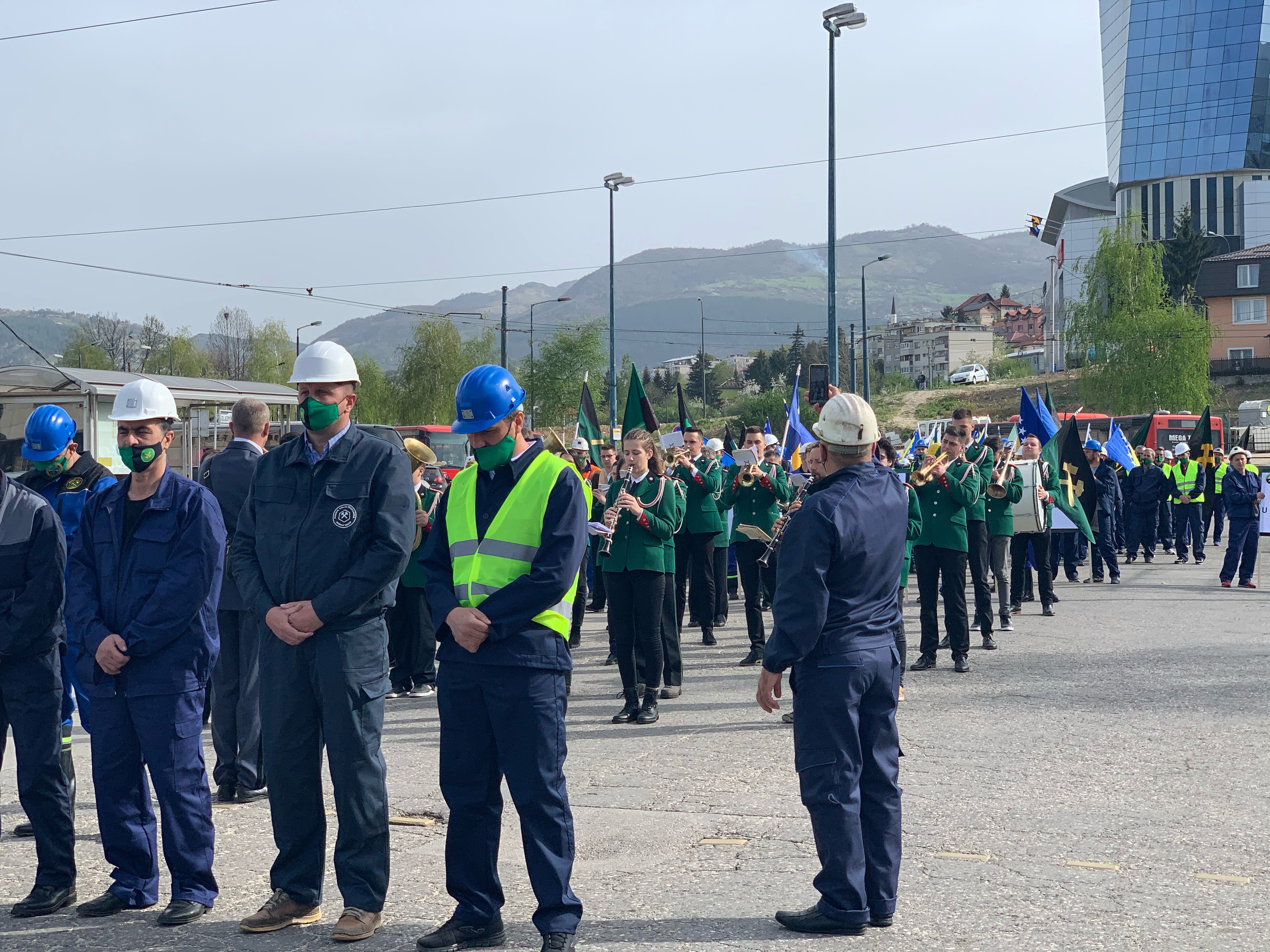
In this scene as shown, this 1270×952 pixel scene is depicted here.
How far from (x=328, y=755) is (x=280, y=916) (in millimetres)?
641

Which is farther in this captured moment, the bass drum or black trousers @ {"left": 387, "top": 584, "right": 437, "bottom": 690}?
the bass drum

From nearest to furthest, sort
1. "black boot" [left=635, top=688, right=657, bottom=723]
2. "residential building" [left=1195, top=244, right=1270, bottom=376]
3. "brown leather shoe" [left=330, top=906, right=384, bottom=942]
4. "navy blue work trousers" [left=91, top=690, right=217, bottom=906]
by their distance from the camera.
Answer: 1. "brown leather shoe" [left=330, top=906, right=384, bottom=942]
2. "navy blue work trousers" [left=91, top=690, right=217, bottom=906]
3. "black boot" [left=635, top=688, right=657, bottom=723]
4. "residential building" [left=1195, top=244, right=1270, bottom=376]

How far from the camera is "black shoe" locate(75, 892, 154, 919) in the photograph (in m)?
4.93

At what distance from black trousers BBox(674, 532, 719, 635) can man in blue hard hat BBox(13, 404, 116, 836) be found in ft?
22.2

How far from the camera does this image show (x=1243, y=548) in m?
17.7

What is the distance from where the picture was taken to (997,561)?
12695mm

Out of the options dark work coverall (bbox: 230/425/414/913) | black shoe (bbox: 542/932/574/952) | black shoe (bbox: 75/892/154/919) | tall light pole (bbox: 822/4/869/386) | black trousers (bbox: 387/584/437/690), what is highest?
tall light pole (bbox: 822/4/869/386)

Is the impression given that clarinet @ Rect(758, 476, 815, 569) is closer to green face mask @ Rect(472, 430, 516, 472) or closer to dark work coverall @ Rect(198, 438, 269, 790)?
green face mask @ Rect(472, 430, 516, 472)

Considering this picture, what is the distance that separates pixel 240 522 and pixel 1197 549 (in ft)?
70.4

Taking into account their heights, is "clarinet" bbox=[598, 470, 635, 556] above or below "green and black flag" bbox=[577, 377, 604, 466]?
below

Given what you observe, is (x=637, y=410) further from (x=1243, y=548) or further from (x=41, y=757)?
(x=41, y=757)

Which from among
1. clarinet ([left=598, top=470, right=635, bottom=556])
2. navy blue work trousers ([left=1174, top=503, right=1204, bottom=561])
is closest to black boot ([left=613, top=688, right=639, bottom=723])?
clarinet ([left=598, top=470, right=635, bottom=556])

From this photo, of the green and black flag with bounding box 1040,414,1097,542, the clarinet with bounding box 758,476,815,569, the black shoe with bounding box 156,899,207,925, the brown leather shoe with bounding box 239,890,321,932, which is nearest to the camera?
the brown leather shoe with bounding box 239,890,321,932

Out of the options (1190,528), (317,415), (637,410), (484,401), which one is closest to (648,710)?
(317,415)
